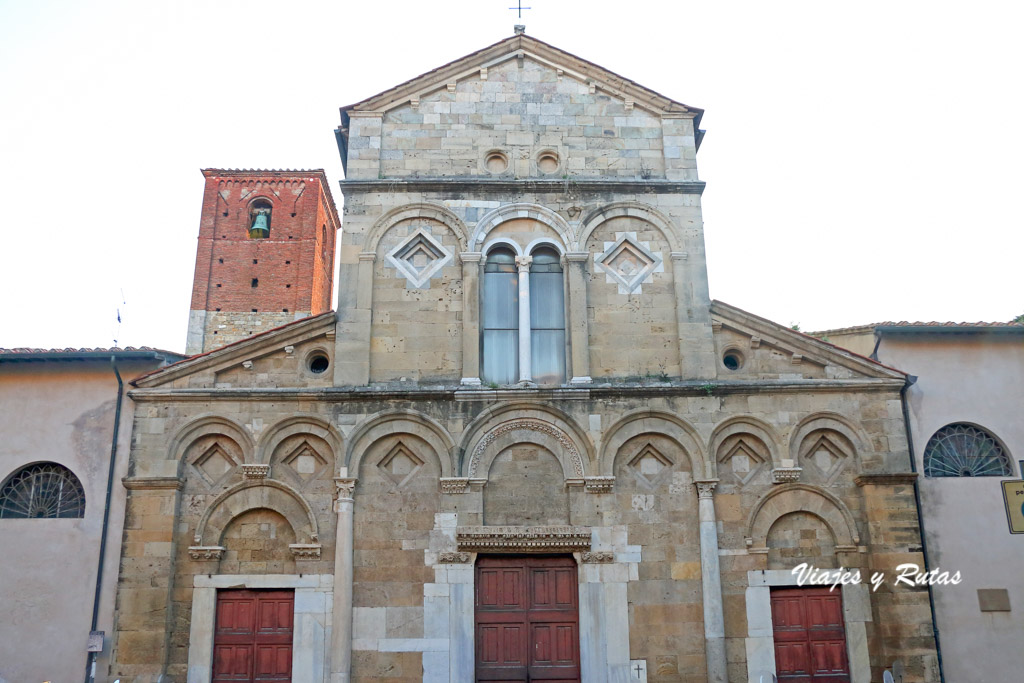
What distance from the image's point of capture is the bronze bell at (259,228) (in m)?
30.5

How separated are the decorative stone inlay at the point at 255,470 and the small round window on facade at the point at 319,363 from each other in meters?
1.72

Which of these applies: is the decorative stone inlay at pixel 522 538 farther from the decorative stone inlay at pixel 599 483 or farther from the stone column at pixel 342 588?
the stone column at pixel 342 588

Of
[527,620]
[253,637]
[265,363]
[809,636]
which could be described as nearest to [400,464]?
[265,363]

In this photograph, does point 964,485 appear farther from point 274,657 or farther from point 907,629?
point 274,657

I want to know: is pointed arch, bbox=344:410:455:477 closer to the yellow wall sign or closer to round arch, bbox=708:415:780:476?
round arch, bbox=708:415:780:476

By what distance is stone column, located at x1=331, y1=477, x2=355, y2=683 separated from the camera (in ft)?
42.3

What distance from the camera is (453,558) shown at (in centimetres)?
1341

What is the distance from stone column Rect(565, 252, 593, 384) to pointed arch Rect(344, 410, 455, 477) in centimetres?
223

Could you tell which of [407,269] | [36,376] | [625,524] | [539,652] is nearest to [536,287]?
[407,269]

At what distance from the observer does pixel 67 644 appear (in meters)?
13.6

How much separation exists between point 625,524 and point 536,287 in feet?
13.7

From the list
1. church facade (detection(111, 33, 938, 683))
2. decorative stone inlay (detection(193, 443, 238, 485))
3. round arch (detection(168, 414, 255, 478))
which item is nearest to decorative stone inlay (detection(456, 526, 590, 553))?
church facade (detection(111, 33, 938, 683))

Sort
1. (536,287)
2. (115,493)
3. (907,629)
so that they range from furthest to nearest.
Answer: (536,287) < (115,493) < (907,629)

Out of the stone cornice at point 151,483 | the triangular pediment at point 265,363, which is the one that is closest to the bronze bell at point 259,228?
the triangular pediment at point 265,363
